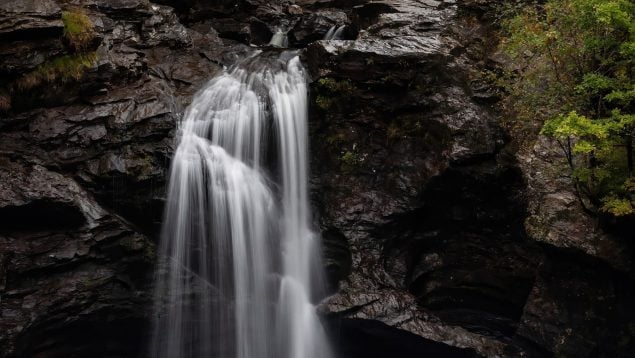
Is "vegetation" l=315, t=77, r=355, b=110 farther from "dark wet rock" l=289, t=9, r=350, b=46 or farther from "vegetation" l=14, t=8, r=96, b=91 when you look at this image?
"vegetation" l=14, t=8, r=96, b=91

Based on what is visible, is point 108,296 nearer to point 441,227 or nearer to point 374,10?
point 441,227

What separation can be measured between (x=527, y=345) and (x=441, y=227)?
2.88 m

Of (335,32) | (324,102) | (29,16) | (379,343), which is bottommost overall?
(379,343)

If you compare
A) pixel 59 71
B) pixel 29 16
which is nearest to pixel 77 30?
pixel 29 16

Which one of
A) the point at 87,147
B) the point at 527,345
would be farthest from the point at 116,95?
the point at 527,345

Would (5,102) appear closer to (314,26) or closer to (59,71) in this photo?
(59,71)

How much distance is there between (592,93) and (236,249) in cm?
729

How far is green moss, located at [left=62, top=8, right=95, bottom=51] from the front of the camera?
33.3 ft

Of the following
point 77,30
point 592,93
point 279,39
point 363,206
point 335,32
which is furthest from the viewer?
point 279,39

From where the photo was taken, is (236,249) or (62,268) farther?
(236,249)

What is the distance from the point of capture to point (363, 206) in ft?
34.9

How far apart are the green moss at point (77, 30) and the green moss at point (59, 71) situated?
0.25 m

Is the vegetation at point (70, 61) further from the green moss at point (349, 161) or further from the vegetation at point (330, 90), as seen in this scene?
the green moss at point (349, 161)

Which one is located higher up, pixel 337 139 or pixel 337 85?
pixel 337 85
